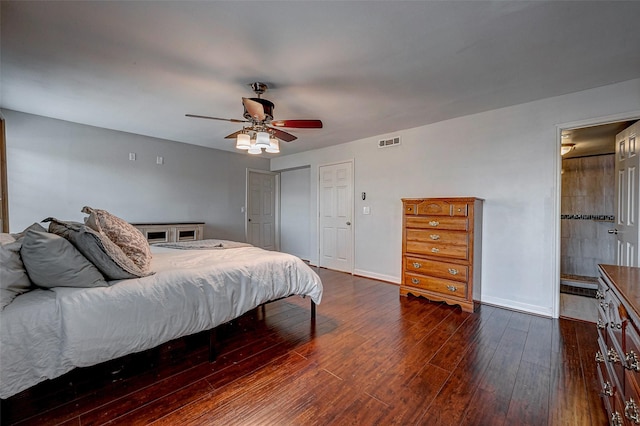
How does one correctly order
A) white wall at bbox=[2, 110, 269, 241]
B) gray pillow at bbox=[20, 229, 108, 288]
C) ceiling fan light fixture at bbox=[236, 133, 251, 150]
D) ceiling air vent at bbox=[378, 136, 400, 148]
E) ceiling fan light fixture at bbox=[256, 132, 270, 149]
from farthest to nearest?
ceiling air vent at bbox=[378, 136, 400, 148], white wall at bbox=[2, 110, 269, 241], ceiling fan light fixture at bbox=[236, 133, 251, 150], ceiling fan light fixture at bbox=[256, 132, 270, 149], gray pillow at bbox=[20, 229, 108, 288]

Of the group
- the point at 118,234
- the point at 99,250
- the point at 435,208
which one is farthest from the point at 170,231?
the point at 435,208

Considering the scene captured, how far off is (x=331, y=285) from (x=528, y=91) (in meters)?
3.34

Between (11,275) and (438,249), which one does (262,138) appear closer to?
(11,275)

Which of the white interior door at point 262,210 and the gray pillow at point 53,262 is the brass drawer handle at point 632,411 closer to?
the gray pillow at point 53,262

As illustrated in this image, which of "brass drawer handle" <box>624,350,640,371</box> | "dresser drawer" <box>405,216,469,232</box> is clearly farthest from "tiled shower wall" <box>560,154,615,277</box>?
"brass drawer handle" <box>624,350,640,371</box>

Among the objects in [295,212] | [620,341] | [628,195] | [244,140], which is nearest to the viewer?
[620,341]

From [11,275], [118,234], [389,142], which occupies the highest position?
[389,142]

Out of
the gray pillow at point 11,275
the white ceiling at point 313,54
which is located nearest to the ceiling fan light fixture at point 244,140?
the white ceiling at point 313,54

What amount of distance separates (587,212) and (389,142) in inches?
142

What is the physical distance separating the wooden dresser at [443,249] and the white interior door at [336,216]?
142cm

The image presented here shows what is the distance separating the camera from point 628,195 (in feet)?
8.63

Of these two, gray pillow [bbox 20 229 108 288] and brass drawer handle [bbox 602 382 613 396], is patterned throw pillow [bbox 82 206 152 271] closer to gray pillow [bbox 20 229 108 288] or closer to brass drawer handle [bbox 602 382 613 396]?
gray pillow [bbox 20 229 108 288]

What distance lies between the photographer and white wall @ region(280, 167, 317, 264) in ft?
19.8

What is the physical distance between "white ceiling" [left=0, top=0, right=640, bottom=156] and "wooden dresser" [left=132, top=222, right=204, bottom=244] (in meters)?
1.80
